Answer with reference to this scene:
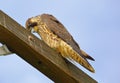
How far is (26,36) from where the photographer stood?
10.7ft

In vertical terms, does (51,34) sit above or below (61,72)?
above

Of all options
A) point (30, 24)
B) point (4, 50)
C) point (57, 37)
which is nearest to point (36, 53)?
point (4, 50)

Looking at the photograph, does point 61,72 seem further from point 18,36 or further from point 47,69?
point 18,36

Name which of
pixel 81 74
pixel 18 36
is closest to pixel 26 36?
pixel 18 36

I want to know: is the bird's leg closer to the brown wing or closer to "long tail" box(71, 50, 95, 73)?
"long tail" box(71, 50, 95, 73)

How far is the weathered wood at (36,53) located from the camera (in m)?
3.10

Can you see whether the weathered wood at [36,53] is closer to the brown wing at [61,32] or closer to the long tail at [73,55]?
the long tail at [73,55]

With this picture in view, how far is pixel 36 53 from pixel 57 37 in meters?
0.69

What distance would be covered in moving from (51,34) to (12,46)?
82 centimetres

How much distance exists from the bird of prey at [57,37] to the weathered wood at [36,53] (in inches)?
4.3

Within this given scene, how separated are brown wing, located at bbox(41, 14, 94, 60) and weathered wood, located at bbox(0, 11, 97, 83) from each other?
26 centimetres

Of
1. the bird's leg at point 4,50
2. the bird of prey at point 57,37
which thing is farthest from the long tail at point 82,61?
the bird's leg at point 4,50

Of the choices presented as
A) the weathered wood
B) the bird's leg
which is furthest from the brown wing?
the bird's leg

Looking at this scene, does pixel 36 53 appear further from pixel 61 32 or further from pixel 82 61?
pixel 61 32
